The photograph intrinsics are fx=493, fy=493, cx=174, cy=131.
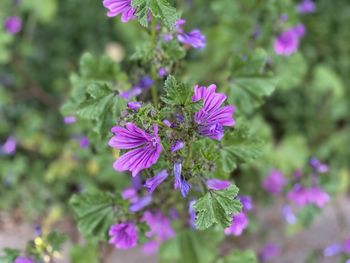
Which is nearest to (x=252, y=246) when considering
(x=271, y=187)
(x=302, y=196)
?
(x=271, y=187)

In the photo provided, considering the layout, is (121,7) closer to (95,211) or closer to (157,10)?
(157,10)

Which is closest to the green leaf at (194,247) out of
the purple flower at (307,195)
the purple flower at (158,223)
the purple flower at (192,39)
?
the purple flower at (158,223)

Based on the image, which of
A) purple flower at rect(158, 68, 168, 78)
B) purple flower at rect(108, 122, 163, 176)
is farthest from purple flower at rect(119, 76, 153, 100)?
purple flower at rect(108, 122, 163, 176)

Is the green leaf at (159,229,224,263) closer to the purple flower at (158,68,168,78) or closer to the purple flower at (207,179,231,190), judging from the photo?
the purple flower at (207,179,231,190)

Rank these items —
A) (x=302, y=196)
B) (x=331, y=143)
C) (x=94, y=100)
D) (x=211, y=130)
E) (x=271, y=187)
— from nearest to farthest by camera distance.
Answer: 1. (x=211, y=130)
2. (x=94, y=100)
3. (x=302, y=196)
4. (x=271, y=187)
5. (x=331, y=143)

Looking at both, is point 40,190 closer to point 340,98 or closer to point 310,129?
point 310,129

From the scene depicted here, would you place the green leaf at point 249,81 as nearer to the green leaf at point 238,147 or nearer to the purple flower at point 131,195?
the green leaf at point 238,147
